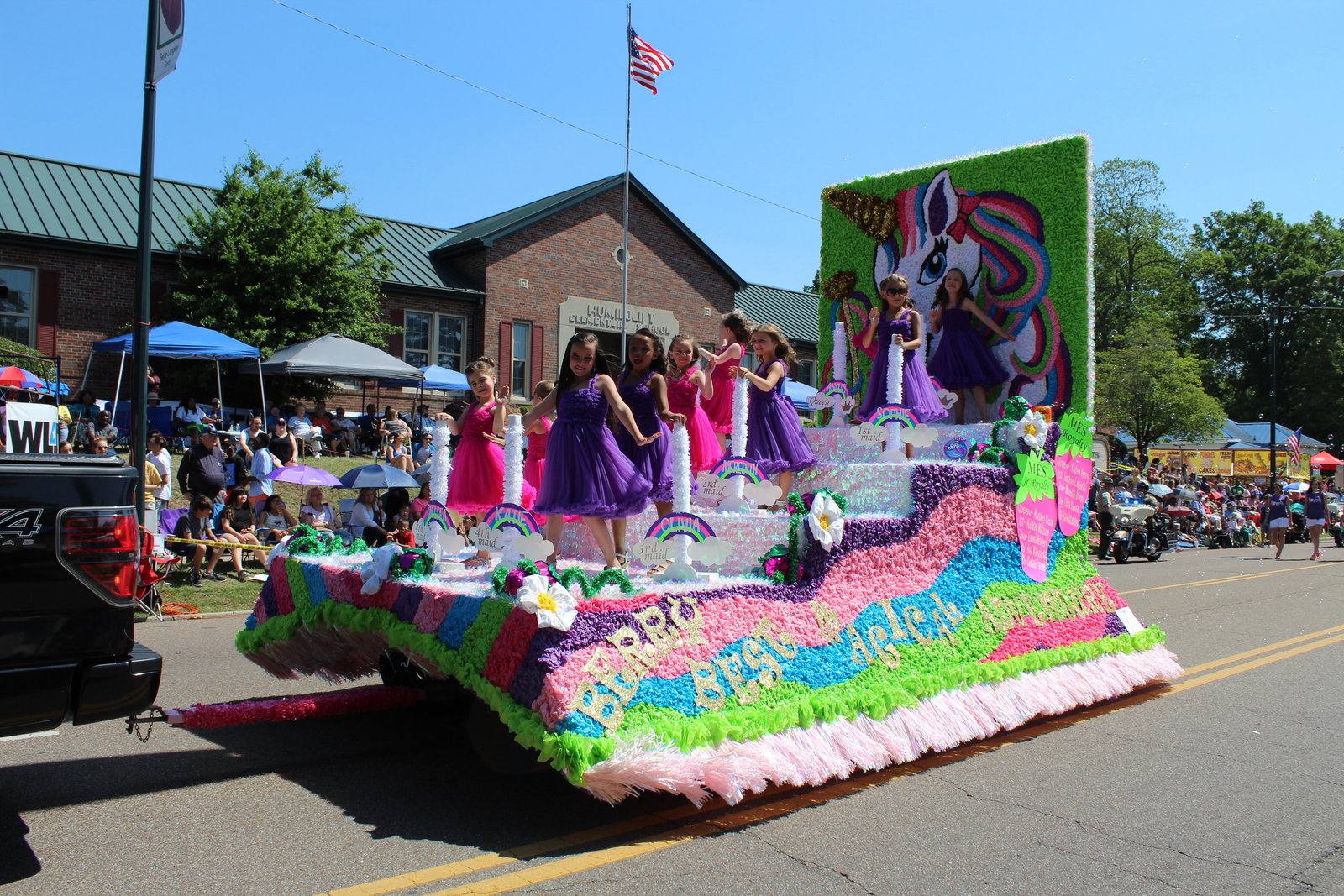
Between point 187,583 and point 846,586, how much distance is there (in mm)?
9169

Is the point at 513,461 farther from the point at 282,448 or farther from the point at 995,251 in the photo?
the point at 282,448

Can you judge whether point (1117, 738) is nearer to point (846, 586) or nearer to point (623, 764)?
point (846, 586)

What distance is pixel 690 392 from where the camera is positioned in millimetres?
7750

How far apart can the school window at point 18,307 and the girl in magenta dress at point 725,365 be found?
1809 cm

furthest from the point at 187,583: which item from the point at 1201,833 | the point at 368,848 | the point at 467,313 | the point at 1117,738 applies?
the point at 467,313

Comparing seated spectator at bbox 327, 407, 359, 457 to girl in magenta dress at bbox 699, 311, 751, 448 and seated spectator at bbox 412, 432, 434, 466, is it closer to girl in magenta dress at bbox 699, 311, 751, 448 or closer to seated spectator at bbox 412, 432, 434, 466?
seated spectator at bbox 412, 432, 434, 466

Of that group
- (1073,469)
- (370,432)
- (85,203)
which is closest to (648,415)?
(1073,469)

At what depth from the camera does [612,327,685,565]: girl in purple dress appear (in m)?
6.25

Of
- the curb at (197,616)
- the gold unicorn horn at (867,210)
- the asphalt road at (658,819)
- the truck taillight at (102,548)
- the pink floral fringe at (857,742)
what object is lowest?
the curb at (197,616)

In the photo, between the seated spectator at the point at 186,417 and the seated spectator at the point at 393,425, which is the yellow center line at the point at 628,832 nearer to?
the seated spectator at the point at 393,425

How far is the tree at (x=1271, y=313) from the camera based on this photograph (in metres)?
58.8

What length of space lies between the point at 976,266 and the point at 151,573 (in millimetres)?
7520

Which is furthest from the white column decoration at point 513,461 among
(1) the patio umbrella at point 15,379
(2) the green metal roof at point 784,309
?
(2) the green metal roof at point 784,309

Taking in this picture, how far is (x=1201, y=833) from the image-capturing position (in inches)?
173
